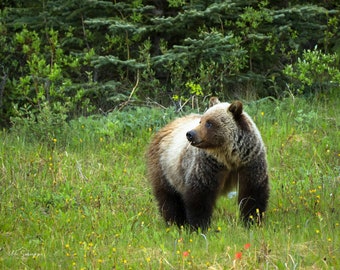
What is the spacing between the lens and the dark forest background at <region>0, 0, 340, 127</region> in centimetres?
1077

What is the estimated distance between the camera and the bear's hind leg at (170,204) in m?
7.19

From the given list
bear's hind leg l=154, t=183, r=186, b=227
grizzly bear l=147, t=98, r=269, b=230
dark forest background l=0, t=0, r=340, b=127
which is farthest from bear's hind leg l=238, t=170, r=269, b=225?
dark forest background l=0, t=0, r=340, b=127

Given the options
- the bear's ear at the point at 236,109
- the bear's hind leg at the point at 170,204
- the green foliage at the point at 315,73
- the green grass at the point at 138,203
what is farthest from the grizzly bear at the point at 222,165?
the green foliage at the point at 315,73

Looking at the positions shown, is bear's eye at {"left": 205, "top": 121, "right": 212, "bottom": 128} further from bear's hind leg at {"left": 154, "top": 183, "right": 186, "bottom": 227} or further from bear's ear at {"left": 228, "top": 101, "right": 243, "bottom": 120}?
bear's hind leg at {"left": 154, "top": 183, "right": 186, "bottom": 227}

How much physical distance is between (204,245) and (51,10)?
22.2 ft

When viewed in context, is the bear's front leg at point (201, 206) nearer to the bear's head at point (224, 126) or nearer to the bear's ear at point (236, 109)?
the bear's head at point (224, 126)

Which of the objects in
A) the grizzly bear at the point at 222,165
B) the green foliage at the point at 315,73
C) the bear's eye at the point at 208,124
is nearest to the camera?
the grizzly bear at the point at 222,165

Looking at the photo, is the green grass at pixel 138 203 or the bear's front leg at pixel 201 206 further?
the bear's front leg at pixel 201 206

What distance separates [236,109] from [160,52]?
5.59 meters

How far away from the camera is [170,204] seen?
7.21 metres

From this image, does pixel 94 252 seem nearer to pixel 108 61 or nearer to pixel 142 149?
pixel 142 149

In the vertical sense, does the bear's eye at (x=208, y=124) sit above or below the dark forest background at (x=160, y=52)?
above

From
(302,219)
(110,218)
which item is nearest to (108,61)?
(110,218)

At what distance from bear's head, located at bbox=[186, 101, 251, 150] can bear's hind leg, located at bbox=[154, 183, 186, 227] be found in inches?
35.0
